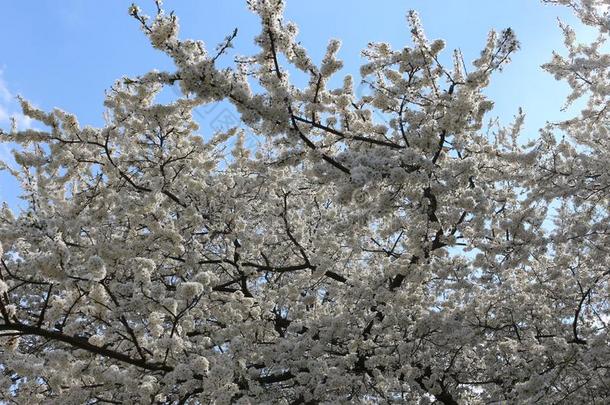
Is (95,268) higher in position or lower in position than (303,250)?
lower

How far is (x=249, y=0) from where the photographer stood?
189 inches

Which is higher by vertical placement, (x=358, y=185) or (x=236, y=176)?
(x=236, y=176)

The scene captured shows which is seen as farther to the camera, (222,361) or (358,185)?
(222,361)

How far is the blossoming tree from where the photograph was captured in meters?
5.16

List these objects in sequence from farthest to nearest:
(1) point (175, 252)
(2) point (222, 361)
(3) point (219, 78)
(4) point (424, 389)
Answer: (4) point (424, 389), (1) point (175, 252), (2) point (222, 361), (3) point (219, 78)

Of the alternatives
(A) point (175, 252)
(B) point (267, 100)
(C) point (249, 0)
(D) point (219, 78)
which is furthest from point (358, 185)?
(A) point (175, 252)

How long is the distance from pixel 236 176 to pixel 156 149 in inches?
63.5

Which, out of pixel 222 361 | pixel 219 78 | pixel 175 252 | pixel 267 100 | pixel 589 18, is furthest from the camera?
pixel 589 18

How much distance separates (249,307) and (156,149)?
8.32ft

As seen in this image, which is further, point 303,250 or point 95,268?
point 303,250

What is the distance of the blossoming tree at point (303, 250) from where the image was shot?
203 inches

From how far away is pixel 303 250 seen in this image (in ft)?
28.2

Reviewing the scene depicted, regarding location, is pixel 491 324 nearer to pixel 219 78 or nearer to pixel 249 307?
pixel 249 307

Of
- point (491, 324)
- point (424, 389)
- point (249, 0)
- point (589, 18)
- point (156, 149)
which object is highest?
point (589, 18)
